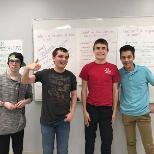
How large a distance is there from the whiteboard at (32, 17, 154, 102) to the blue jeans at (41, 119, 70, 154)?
26.6 inches

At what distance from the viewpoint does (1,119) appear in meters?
1.94

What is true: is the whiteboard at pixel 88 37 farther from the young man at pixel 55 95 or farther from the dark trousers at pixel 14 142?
the dark trousers at pixel 14 142

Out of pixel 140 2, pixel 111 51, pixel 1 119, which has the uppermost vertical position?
pixel 140 2

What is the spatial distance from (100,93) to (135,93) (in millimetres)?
395

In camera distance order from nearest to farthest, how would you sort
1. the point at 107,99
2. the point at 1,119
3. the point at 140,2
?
the point at 1,119 → the point at 107,99 → the point at 140,2

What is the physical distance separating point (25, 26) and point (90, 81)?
1.16 m

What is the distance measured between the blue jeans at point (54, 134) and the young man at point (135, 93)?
733 mm

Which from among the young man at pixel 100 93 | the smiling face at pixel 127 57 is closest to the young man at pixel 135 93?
the smiling face at pixel 127 57

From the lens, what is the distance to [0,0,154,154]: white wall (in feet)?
7.90

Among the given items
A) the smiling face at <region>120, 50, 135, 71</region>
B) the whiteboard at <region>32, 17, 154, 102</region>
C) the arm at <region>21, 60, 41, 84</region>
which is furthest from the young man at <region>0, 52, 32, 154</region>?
the smiling face at <region>120, 50, 135, 71</region>

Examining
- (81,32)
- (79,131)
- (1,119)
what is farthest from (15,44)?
(79,131)

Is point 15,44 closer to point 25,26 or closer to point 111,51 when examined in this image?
point 25,26

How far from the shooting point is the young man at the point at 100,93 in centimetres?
214

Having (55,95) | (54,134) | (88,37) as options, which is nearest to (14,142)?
(54,134)
